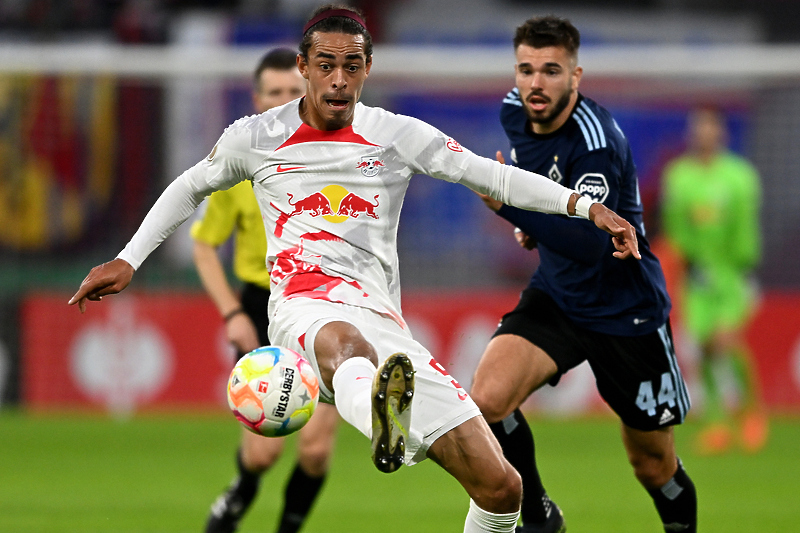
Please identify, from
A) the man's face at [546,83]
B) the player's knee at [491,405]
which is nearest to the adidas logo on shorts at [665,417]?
the player's knee at [491,405]

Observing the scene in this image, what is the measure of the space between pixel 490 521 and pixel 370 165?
1.34 m

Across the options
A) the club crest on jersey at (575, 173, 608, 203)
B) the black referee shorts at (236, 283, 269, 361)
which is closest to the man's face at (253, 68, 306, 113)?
the black referee shorts at (236, 283, 269, 361)

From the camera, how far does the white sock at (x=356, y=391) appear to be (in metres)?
4.00

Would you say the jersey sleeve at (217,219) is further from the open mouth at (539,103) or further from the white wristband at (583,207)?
the white wristband at (583,207)

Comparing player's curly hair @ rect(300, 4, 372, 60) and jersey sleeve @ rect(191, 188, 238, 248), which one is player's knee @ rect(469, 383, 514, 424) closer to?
player's curly hair @ rect(300, 4, 372, 60)

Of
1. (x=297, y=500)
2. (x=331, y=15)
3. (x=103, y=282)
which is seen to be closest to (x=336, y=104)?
(x=331, y=15)

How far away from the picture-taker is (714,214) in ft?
34.2

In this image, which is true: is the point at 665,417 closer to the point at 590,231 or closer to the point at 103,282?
the point at 590,231

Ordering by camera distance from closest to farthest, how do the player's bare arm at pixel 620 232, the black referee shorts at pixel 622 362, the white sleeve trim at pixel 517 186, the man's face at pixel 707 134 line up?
the player's bare arm at pixel 620 232 < the white sleeve trim at pixel 517 186 < the black referee shorts at pixel 622 362 < the man's face at pixel 707 134

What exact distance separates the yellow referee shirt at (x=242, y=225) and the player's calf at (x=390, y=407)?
234 cm

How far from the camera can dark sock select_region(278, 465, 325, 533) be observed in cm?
608

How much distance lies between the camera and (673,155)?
527 inches

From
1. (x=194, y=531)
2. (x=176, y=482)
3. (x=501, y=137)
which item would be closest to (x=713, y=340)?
(x=501, y=137)

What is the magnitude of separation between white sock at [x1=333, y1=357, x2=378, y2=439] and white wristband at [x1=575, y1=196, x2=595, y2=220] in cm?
90
